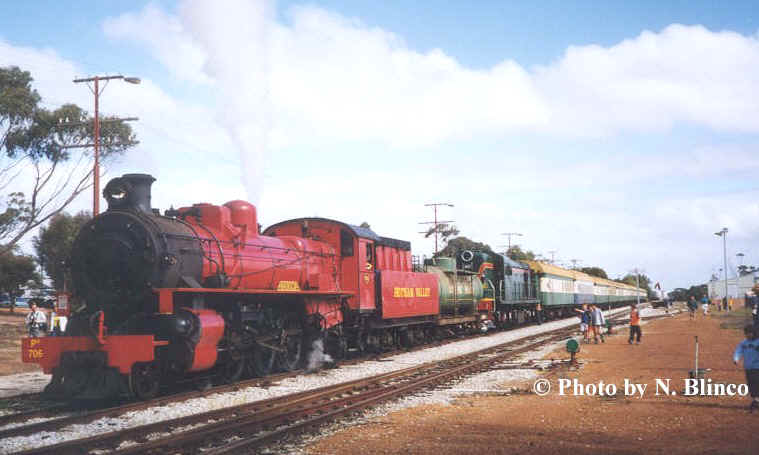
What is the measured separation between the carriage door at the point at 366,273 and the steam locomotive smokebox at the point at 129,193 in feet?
24.6

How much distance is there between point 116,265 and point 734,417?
1062 cm

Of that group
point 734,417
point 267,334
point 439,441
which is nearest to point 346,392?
point 267,334

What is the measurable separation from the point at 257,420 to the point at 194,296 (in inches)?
147

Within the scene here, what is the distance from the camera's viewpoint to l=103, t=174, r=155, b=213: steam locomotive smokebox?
12.9m

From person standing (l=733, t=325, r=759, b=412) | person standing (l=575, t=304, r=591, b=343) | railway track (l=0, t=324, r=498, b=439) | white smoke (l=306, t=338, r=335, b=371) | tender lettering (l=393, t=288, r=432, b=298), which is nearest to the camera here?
railway track (l=0, t=324, r=498, b=439)

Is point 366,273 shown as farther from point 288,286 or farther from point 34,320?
point 34,320

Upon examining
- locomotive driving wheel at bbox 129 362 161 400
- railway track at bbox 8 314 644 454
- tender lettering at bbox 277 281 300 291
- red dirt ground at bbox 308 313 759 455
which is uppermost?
tender lettering at bbox 277 281 300 291

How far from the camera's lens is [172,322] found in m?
12.0

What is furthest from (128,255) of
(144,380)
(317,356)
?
(317,356)

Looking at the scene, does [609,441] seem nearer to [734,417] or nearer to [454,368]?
[734,417]

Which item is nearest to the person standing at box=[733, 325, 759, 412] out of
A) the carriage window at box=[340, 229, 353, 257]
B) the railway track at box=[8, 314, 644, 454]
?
the railway track at box=[8, 314, 644, 454]

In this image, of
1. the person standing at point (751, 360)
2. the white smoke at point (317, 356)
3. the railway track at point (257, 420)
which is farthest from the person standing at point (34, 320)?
the person standing at point (751, 360)

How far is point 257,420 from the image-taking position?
998 cm

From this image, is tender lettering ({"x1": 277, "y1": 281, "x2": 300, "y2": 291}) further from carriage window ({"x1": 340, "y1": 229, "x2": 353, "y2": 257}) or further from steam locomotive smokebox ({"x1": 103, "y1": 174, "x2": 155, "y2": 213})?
steam locomotive smokebox ({"x1": 103, "y1": 174, "x2": 155, "y2": 213})
